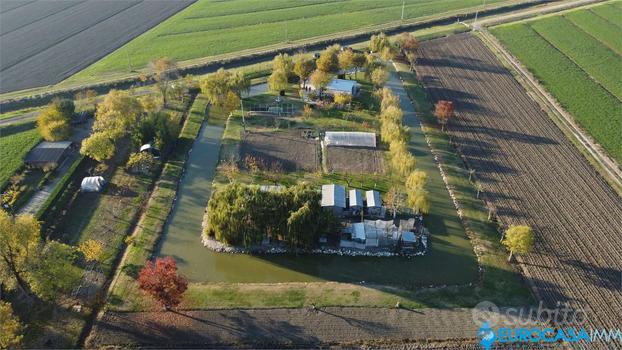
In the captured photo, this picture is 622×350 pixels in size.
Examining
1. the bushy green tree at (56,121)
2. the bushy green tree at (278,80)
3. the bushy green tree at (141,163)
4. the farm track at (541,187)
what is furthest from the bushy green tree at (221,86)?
the farm track at (541,187)

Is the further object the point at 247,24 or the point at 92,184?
the point at 247,24

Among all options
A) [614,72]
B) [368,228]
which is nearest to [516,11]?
[614,72]

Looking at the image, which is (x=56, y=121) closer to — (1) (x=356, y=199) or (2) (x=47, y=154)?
(2) (x=47, y=154)

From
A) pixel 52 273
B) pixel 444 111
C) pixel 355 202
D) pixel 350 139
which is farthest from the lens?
pixel 444 111

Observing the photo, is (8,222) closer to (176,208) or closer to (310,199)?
(176,208)

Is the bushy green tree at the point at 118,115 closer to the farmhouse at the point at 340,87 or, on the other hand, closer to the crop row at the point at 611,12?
the farmhouse at the point at 340,87

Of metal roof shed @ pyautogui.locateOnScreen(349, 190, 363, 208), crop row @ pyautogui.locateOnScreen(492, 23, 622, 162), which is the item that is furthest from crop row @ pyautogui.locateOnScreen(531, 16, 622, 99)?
metal roof shed @ pyautogui.locateOnScreen(349, 190, 363, 208)

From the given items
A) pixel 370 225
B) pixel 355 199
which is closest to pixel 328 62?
pixel 355 199
